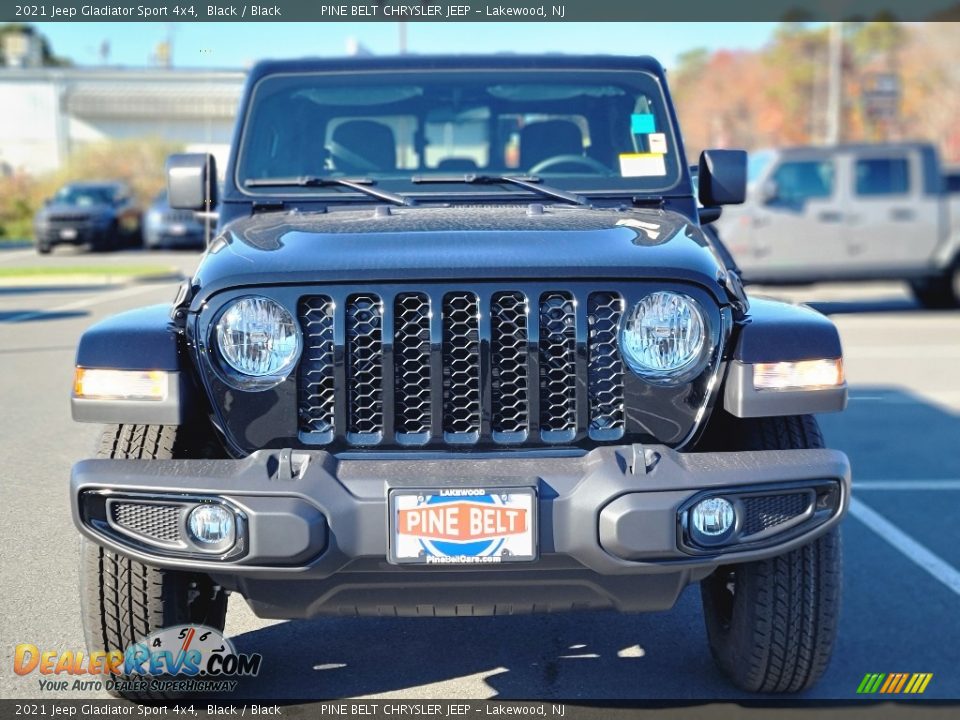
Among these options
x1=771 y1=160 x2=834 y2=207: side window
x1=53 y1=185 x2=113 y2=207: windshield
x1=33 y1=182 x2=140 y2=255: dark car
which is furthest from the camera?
x1=53 y1=185 x2=113 y2=207: windshield

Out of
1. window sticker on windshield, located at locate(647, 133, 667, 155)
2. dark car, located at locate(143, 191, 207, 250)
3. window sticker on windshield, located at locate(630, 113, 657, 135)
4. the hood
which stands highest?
window sticker on windshield, located at locate(630, 113, 657, 135)

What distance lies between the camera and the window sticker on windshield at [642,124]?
4906mm

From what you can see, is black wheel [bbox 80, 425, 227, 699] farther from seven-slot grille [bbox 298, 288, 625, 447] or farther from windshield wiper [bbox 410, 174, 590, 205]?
windshield wiper [bbox 410, 174, 590, 205]

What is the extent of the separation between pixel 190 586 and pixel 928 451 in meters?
5.17

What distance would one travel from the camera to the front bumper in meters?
3.15

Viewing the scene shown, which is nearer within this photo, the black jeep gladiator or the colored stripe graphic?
the black jeep gladiator

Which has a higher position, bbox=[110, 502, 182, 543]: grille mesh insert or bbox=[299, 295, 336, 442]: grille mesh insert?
bbox=[299, 295, 336, 442]: grille mesh insert

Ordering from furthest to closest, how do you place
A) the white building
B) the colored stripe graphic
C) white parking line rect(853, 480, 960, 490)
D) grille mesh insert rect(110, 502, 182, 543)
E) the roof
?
the white building, white parking line rect(853, 480, 960, 490), the roof, the colored stripe graphic, grille mesh insert rect(110, 502, 182, 543)

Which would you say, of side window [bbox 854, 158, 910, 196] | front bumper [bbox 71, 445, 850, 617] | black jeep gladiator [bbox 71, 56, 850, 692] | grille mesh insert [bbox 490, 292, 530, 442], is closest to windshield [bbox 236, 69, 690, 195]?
black jeep gladiator [bbox 71, 56, 850, 692]

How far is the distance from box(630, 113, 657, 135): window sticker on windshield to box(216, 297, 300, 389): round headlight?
2036 millimetres

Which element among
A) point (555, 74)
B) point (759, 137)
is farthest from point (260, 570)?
point (759, 137)

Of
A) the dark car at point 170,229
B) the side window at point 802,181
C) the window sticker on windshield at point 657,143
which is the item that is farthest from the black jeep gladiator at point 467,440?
the dark car at point 170,229

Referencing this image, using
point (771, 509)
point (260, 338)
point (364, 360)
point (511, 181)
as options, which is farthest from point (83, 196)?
point (771, 509)

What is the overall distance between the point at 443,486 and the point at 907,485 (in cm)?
420
